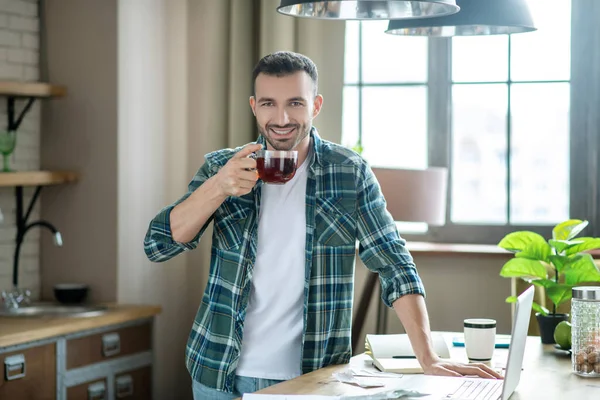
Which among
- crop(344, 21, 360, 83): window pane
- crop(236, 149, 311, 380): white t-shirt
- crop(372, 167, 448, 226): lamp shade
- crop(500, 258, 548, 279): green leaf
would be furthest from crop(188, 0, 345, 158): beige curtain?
crop(236, 149, 311, 380): white t-shirt

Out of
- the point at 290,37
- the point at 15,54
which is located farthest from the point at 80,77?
the point at 290,37

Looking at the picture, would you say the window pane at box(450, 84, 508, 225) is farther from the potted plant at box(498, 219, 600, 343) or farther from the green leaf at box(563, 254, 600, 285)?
the green leaf at box(563, 254, 600, 285)

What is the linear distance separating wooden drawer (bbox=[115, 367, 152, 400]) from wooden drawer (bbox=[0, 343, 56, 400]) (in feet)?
1.21

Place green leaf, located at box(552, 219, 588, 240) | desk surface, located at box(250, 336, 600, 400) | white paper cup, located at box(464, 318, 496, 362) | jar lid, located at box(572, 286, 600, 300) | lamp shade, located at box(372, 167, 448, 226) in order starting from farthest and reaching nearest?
lamp shade, located at box(372, 167, 448, 226) → green leaf, located at box(552, 219, 588, 240) → white paper cup, located at box(464, 318, 496, 362) → jar lid, located at box(572, 286, 600, 300) → desk surface, located at box(250, 336, 600, 400)

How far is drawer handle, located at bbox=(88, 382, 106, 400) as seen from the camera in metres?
3.48

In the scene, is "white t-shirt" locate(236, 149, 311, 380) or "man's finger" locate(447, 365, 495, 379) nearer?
"man's finger" locate(447, 365, 495, 379)

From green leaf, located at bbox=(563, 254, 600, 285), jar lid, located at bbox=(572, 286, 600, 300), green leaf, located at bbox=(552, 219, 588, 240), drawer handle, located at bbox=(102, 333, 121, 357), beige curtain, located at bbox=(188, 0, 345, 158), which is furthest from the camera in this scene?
beige curtain, located at bbox=(188, 0, 345, 158)

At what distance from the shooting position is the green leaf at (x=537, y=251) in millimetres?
2678

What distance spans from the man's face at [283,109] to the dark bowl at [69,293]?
1.78 metres

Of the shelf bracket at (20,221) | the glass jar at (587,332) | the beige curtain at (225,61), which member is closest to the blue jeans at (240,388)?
the glass jar at (587,332)

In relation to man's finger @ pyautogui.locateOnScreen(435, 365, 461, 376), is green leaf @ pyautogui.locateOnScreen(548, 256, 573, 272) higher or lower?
higher

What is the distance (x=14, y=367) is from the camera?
312 cm

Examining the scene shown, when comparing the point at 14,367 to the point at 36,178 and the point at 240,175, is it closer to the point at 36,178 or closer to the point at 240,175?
the point at 36,178

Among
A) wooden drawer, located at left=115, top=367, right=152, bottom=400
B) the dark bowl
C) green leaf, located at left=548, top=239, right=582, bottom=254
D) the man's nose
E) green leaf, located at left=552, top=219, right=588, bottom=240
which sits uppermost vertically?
the man's nose
